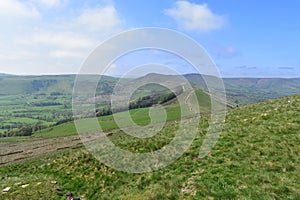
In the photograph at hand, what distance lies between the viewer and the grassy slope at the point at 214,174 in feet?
44.3

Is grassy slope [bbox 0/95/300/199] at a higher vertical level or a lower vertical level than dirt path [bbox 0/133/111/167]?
higher

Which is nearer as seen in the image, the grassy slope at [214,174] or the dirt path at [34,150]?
the grassy slope at [214,174]

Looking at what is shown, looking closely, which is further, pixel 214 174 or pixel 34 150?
pixel 34 150

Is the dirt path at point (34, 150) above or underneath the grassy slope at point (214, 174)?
underneath

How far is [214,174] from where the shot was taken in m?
15.6

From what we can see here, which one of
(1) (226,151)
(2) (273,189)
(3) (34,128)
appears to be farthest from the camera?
(3) (34,128)

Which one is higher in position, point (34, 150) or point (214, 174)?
point (214, 174)

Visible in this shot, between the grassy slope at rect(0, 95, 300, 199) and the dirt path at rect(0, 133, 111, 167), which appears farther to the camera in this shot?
the dirt path at rect(0, 133, 111, 167)

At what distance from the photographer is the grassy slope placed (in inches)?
531

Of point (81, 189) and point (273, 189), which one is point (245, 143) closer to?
point (273, 189)

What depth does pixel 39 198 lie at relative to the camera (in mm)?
17969

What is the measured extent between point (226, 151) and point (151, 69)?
917cm

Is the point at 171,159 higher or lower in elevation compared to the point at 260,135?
lower

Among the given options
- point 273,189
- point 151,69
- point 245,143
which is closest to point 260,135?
point 245,143
